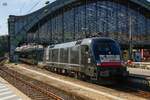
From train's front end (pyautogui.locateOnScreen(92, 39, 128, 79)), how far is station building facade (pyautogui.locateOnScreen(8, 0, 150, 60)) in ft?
309

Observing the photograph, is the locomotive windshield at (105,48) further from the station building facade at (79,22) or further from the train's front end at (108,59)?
the station building facade at (79,22)

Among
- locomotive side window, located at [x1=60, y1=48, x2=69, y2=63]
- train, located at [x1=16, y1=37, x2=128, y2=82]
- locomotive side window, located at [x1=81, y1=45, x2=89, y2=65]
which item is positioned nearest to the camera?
train, located at [x1=16, y1=37, x2=128, y2=82]

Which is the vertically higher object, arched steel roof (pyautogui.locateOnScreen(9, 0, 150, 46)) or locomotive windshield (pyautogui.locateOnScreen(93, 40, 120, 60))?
arched steel roof (pyautogui.locateOnScreen(9, 0, 150, 46))

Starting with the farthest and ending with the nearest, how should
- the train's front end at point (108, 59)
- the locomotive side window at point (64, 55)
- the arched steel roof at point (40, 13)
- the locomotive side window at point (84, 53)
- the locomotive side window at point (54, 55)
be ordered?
the arched steel roof at point (40, 13) → the locomotive side window at point (54, 55) → the locomotive side window at point (64, 55) → the locomotive side window at point (84, 53) → the train's front end at point (108, 59)

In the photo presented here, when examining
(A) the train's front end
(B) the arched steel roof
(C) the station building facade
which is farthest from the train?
(B) the arched steel roof

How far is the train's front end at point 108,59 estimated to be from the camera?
3553 centimetres

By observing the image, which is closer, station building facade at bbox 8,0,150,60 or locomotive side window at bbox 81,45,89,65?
locomotive side window at bbox 81,45,89,65

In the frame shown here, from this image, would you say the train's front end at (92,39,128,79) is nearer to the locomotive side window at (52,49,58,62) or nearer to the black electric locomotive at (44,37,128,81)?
the black electric locomotive at (44,37,128,81)

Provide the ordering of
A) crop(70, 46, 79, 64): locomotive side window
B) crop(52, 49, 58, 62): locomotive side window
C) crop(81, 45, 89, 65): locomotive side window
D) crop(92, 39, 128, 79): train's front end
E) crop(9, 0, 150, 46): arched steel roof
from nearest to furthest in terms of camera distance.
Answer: crop(92, 39, 128, 79): train's front end < crop(81, 45, 89, 65): locomotive side window < crop(70, 46, 79, 64): locomotive side window < crop(52, 49, 58, 62): locomotive side window < crop(9, 0, 150, 46): arched steel roof

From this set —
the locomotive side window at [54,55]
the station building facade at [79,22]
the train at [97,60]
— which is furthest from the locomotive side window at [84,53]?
the station building facade at [79,22]

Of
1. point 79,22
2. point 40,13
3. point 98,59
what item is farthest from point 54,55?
point 40,13

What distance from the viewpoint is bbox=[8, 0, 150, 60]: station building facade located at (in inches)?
5330

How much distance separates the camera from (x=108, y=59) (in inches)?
1431

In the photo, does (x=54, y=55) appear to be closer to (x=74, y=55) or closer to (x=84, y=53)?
(x=74, y=55)
